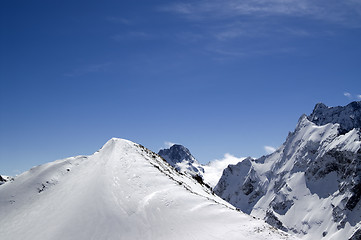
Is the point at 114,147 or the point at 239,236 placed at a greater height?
the point at 114,147

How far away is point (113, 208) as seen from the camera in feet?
78.4

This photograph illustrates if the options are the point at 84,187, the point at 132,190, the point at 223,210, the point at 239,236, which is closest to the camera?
the point at 239,236

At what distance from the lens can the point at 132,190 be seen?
26234mm

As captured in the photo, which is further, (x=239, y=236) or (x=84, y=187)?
(x=84, y=187)

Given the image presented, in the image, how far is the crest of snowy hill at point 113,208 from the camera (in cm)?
2080

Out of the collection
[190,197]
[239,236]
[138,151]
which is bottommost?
[239,236]

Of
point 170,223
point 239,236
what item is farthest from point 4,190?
point 239,236

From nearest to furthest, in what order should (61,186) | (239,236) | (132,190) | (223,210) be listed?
(239,236) < (223,210) < (132,190) < (61,186)

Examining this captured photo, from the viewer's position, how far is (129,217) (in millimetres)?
22703

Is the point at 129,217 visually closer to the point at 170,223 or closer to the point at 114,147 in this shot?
the point at 170,223

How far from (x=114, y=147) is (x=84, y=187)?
10733 mm

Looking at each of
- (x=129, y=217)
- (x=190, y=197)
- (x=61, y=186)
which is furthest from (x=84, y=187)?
(x=190, y=197)

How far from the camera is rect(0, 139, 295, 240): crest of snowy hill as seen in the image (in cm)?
2080

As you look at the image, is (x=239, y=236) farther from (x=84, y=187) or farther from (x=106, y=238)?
(x=84, y=187)
